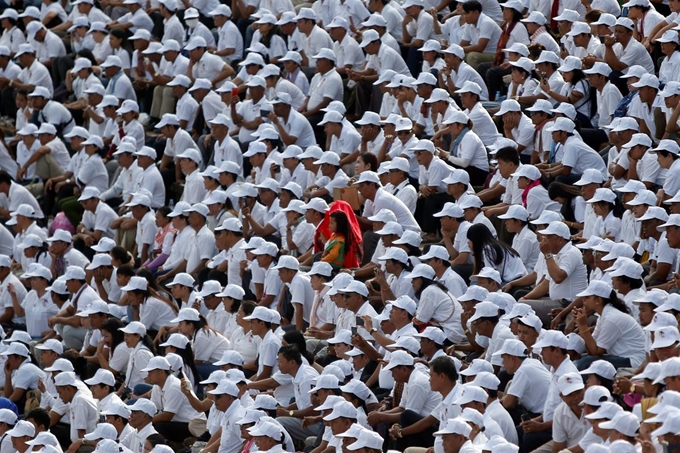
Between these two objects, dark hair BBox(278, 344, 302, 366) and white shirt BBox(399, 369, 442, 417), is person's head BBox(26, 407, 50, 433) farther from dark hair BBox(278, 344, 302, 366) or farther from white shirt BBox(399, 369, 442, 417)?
white shirt BBox(399, 369, 442, 417)

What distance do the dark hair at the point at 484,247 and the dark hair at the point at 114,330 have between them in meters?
4.18

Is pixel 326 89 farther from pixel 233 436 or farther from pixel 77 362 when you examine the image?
pixel 233 436

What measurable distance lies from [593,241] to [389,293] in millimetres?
2194

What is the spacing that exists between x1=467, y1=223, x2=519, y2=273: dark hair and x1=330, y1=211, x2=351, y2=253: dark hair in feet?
5.66

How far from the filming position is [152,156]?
1992cm

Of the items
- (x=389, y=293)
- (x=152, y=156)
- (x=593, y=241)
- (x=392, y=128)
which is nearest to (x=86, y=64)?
(x=152, y=156)

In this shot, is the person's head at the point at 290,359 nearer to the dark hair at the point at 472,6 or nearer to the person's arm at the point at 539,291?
the person's arm at the point at 539,291

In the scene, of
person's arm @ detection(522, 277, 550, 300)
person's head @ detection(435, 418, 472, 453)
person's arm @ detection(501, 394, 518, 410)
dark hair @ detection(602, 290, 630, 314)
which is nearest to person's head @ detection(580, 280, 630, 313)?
dark hair @ detection(602, 290, 630, 314)

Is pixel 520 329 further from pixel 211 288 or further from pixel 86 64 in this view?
pixel 86 64

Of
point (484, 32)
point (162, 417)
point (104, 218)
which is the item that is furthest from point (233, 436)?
point (484, 32)

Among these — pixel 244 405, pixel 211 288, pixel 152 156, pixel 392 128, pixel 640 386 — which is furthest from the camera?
pixel 152 156

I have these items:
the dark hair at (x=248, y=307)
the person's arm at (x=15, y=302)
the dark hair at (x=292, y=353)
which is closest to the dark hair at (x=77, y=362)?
the dark hair at (x=248, y=307)

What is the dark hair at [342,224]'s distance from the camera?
16.0 metres

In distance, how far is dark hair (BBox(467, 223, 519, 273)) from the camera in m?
14.7
